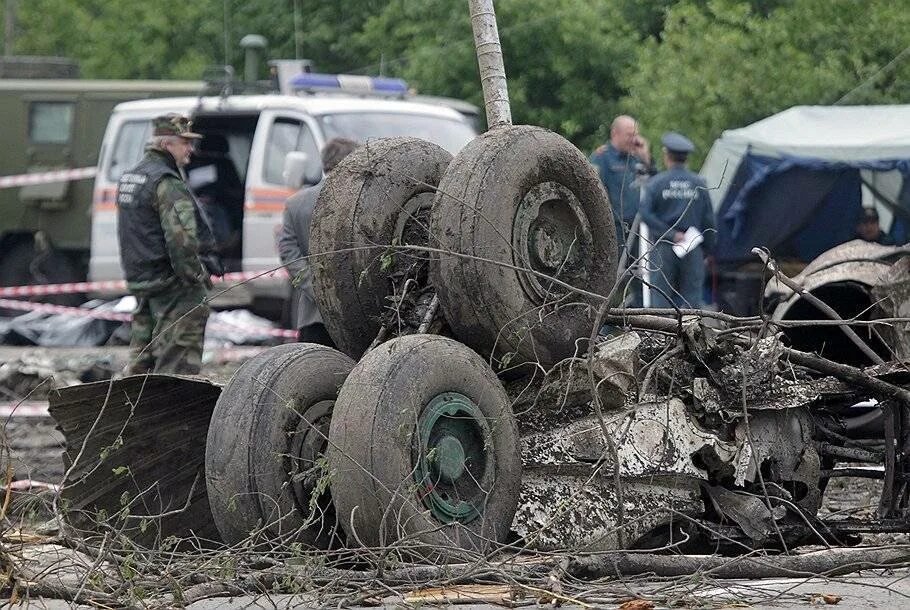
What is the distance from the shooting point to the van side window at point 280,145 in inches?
612

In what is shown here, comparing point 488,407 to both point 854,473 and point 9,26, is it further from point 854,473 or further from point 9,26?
point 9,26

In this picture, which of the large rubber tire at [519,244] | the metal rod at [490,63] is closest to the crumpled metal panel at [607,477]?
the large rubber tire at [519,244]

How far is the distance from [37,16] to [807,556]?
27.5 m

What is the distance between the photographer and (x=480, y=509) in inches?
219

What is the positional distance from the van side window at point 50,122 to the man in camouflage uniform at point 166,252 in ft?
37.1

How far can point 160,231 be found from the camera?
9.37 meters

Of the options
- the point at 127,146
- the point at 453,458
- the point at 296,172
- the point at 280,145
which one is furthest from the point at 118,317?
the point at 453,458

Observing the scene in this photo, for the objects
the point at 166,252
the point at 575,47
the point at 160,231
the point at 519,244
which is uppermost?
the point at 575,47

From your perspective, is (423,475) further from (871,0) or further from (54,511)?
(871,0)

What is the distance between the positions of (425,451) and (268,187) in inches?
413

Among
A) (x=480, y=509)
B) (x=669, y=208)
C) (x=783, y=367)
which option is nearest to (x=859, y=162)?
(x=669, y=208)

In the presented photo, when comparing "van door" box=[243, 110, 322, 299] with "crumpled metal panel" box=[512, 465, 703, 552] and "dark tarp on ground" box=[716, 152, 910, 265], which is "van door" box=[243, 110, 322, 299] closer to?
"dark tarp on ground" box=[716, 152, 910, 265]

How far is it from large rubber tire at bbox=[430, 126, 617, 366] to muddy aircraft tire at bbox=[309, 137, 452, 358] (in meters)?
0.41

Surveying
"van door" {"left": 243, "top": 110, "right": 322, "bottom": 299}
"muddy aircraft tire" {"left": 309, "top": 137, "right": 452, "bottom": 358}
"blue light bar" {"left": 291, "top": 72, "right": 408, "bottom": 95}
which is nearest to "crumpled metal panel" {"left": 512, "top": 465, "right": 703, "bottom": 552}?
"muddy aircraft tire" {"left": 309, "top": 137, "right": 452, "bottom": 358}
